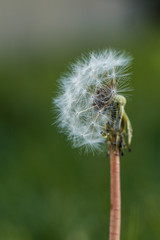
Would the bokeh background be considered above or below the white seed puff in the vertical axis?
above

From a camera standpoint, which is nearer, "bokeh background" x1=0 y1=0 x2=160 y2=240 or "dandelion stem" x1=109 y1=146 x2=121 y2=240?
"dandelion stem" x1=109 y1=146 x2=121 y2=240

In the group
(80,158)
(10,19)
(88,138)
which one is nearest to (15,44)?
(10,19)

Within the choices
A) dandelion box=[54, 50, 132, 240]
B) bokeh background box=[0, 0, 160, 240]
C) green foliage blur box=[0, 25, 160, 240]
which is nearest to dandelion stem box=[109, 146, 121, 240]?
dandelion box=[54, 50, 132, 240]

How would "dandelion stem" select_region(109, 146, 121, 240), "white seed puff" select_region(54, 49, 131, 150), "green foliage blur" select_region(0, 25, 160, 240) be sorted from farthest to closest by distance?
"green foliage blur" select_region(0, 25, 160, 240) < "white seed puff" select_region(54, 49, 131, 150) < "dandelion stem" select_region(109, 146, 121, 240)

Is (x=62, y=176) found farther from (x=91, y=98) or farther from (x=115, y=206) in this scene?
(x=115, y=206)

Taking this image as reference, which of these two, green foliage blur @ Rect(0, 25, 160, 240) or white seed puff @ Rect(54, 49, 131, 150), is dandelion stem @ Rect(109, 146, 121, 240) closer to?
white seed puff @ Rect(54, 49, 131, 150)

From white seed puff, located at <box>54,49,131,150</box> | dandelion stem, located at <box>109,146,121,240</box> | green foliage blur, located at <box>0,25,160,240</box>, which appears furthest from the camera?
green foliage blur, located at <box>0,25,160,240</box>

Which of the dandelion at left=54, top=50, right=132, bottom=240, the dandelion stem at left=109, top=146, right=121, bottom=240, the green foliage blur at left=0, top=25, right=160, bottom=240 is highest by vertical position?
the green foliage blur at left=0, top=25, right=160, bottom=240

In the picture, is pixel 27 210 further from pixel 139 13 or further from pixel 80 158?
pixel 139 13
